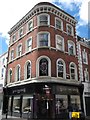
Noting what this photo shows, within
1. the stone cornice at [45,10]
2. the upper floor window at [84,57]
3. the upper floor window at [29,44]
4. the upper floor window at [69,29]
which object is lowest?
the upper floor window at [84,57]

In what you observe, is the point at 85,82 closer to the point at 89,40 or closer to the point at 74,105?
the point at 74,105

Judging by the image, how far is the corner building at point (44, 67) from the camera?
17.8 metres

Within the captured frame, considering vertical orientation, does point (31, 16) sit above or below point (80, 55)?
above

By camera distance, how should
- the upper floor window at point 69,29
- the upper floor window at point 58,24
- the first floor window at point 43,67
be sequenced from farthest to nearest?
the upper floor window at point 69,29
the upper floor window at point 58,24
the first floor window at point 43,67

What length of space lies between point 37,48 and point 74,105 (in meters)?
8.23

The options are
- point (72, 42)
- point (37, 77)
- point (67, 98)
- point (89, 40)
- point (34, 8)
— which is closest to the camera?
point (37, 77)

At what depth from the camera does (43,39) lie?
19.8m

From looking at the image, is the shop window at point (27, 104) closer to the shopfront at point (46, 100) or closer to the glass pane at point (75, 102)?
the shopfront at point (46, 100)

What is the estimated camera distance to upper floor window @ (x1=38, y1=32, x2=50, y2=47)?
1966 cm

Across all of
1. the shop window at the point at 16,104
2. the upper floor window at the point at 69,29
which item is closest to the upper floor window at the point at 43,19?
the upper floor window at the point at 69,29

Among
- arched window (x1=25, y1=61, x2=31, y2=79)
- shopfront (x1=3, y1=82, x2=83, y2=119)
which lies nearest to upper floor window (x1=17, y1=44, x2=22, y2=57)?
arched window (x1=25, y1=61, x2=31, y2=79)

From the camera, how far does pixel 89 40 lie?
28.0 m

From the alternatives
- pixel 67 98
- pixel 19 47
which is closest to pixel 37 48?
pixel 19 47

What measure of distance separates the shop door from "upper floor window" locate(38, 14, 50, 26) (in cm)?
930
